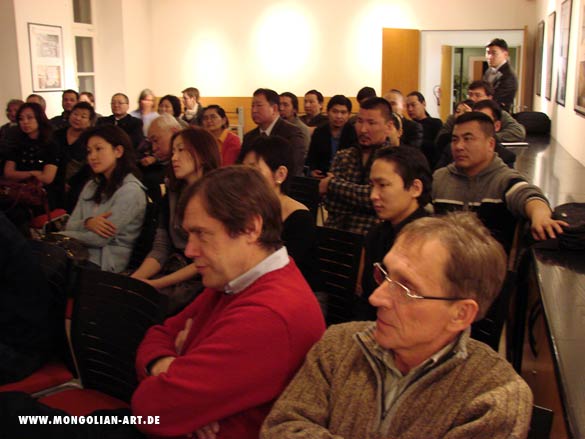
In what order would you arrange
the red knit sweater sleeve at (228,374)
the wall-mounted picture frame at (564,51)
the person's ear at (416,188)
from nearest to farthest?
1. the red knit sweater sleeve at (228,374)
2. the person's ear at (416,188)
3. the wall-mounted picture frame at (564,51)

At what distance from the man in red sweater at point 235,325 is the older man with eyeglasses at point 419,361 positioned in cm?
12

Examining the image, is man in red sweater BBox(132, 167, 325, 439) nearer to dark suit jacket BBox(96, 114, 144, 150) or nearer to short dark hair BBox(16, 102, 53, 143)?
short dark hair BBox(16, 102, 53, 143)

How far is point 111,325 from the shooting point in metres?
2.14

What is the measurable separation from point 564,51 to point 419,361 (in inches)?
251

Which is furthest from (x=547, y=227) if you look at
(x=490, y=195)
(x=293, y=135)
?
(x=293, y=135)

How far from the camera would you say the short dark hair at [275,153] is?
303 cm

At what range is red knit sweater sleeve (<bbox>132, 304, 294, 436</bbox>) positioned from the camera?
56.2 inches

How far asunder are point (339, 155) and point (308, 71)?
8.11 m

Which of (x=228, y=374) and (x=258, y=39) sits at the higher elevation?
(x=258, y=39)

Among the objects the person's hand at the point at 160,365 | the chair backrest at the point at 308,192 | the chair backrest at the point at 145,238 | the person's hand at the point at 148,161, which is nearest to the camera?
the person's hand at the point at 160,365

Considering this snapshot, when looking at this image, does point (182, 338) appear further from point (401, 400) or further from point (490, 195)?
point (490, 195)

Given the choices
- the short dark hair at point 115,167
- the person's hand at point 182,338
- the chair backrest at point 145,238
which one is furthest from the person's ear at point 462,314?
the short dark hair at point 115,167

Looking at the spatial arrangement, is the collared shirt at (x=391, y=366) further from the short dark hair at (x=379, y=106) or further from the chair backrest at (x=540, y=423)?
the short dark hair at (x=379, y=106)

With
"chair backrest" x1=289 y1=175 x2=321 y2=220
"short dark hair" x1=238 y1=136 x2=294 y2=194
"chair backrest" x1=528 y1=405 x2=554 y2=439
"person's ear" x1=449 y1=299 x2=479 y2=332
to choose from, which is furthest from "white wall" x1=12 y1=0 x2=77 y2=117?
"chair backrest" x1=528 y1=405 x2=554 y2=439
